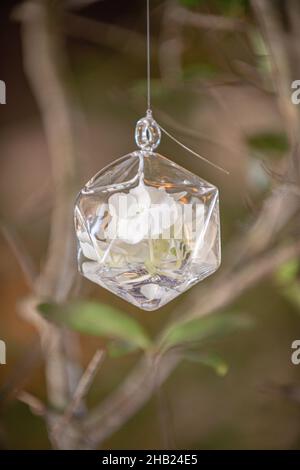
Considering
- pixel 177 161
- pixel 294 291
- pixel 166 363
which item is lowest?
pixel 166 363

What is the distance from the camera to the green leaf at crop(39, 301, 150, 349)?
40.9 inches

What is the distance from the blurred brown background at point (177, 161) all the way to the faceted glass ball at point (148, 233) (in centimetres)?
62

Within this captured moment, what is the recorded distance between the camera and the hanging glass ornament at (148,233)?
70cm

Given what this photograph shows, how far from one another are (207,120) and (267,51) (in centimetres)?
28

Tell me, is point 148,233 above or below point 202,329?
above

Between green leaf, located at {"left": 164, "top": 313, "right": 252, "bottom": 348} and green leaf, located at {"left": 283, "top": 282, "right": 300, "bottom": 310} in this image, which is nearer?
green leaf, located at {"left": 164, "top": 313, "right": 252, "bottom": 348}

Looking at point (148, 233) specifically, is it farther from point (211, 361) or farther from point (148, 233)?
point (211, 361)

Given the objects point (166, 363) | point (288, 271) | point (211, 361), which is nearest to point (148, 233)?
point (211, 361)

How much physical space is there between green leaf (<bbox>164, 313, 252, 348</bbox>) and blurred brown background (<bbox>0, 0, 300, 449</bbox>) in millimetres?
241

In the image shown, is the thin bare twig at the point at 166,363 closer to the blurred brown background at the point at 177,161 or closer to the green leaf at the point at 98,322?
the blurred brown background at the point at 177,161

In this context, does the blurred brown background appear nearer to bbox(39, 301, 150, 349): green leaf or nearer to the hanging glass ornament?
bbox(39, 301, 150, 349): green leaf

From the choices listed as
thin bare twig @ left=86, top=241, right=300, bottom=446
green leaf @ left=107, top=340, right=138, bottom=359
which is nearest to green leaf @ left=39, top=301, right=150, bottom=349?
green leaf @ left=107, top=340, right=138, bottom=359

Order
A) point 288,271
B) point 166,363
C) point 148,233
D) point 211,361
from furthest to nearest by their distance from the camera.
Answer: point 166,363, point 288,271, point 211,361, point 148,233

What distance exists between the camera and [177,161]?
142 cm
